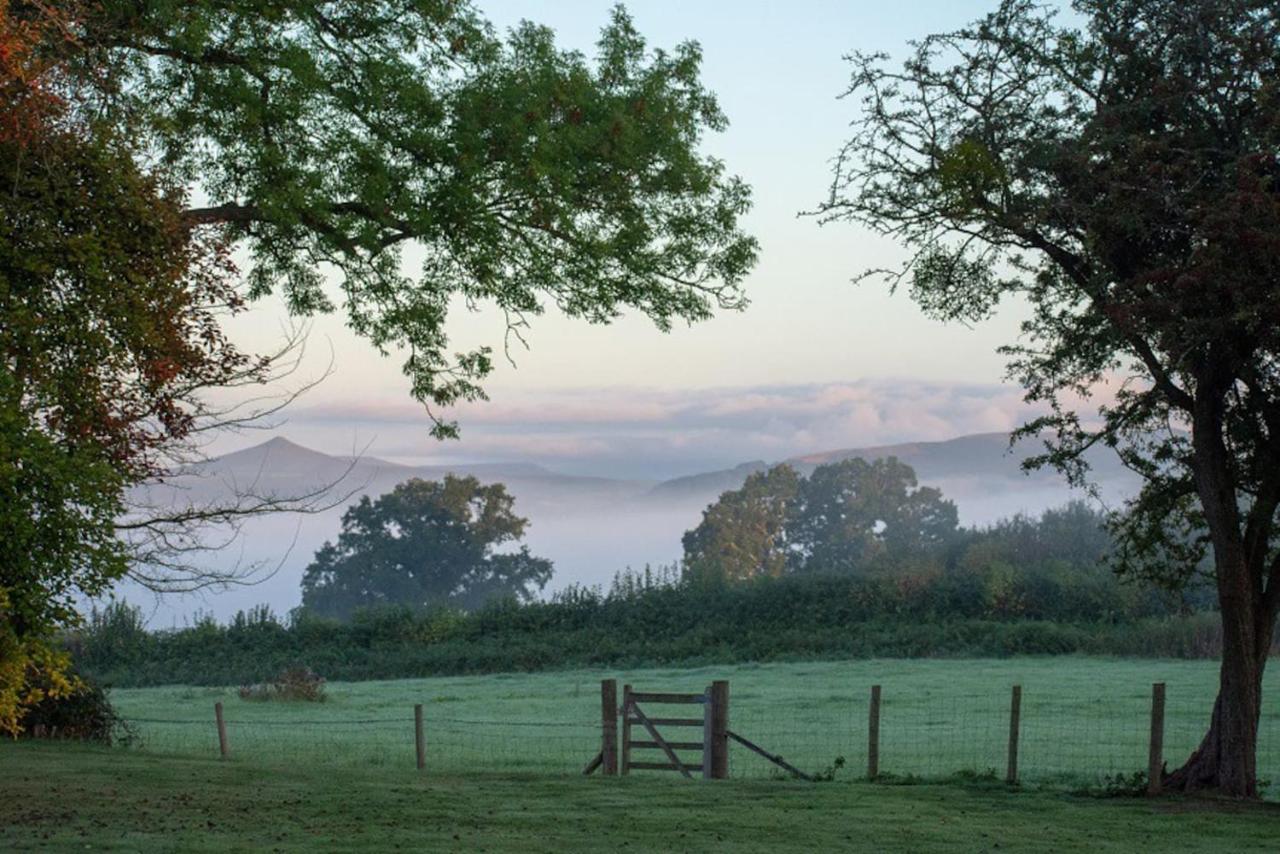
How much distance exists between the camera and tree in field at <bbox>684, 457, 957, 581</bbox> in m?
82.1

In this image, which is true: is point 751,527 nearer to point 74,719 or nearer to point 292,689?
point 292,689

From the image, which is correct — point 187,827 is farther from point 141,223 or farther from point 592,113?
point 592,113

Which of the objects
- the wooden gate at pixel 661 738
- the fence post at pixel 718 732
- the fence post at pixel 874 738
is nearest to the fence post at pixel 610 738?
the wooden gate at pixel 661 738

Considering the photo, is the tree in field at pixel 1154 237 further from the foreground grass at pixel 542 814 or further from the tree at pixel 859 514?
the tree at pixel 859 514

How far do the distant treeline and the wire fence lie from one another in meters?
11.6

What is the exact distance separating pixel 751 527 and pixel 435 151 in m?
62.5

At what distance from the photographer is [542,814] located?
1734 cm

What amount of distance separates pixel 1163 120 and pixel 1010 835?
10.7 meters

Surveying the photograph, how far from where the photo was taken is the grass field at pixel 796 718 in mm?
26000

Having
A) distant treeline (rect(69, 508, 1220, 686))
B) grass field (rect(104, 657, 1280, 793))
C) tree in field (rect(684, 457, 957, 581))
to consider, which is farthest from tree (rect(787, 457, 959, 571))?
grass field (rect(104, 657, 1280, 793))

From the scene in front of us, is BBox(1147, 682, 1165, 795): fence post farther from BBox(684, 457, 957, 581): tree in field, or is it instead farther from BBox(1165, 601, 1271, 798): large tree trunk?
BBox(684, 457, 957, 581): tree in field

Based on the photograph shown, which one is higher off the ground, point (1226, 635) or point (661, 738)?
point (1226, 635)

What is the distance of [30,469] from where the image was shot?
50.5 feet

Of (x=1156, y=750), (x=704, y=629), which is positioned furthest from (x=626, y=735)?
(x=704, y=629)
